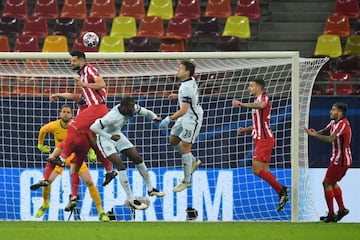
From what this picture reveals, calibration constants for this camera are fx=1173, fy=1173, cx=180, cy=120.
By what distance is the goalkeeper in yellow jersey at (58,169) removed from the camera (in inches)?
549

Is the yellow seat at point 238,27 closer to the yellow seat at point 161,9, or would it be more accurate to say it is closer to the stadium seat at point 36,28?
the yellow seat at point 161,9

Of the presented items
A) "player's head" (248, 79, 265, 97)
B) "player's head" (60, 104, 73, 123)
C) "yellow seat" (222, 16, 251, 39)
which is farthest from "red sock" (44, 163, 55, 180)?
"yellow seat" (222, 16, 251, 39)

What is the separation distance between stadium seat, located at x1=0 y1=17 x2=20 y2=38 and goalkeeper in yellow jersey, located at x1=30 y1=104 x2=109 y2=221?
13.7 feet

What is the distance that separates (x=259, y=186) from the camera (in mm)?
15305

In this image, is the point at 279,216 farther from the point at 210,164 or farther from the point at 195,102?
the point at 195,102

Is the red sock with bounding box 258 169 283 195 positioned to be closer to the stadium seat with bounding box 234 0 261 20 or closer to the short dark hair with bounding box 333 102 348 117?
the short dark hair with bounding box 333 102 348 117

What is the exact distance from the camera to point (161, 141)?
50.6 feet

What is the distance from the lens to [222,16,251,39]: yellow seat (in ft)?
61.6

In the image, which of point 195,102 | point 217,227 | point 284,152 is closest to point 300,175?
point 284,152

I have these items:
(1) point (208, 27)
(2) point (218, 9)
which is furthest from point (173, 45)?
(2) point (218, 9)

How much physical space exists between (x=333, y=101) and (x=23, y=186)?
420 cm

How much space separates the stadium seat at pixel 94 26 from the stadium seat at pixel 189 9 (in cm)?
125

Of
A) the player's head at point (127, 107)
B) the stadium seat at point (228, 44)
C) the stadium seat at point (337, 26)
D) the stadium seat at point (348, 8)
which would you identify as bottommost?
the player's head at point (127, 107)

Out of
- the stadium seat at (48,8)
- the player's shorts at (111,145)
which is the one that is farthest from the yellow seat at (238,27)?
the player's shorts at (111,145)
